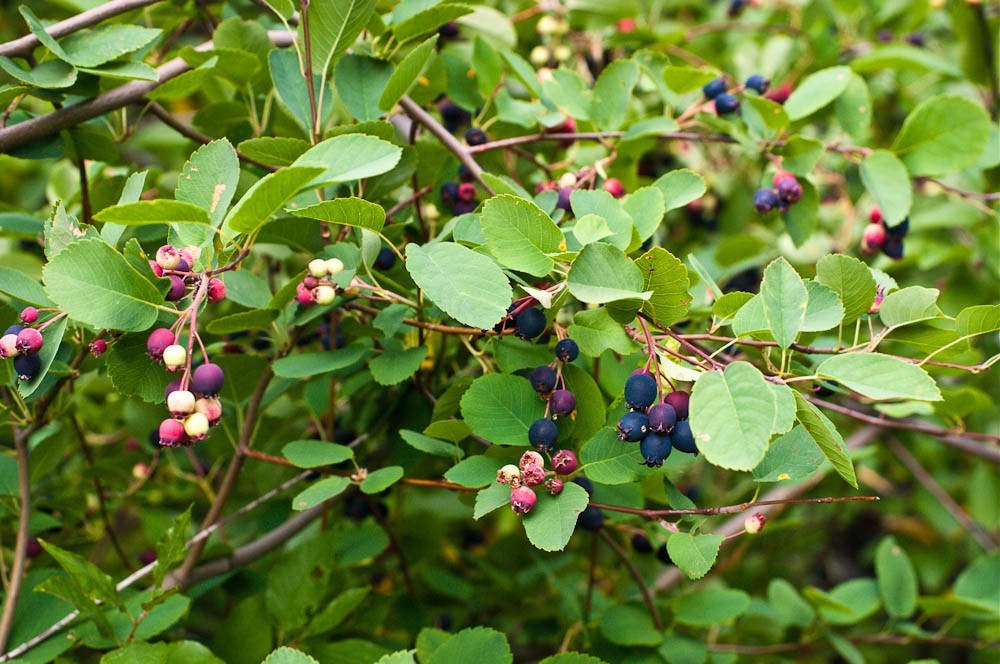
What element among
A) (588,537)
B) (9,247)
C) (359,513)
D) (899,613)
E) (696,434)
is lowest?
(588,537)

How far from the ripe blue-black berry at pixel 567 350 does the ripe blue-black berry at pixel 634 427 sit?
110 millimetres

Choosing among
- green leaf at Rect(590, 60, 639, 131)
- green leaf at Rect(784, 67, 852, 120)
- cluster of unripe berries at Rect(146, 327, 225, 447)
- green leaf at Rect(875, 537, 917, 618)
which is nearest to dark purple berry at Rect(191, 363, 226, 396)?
cluster of unripe berries at Rect(146, 327, 225, 447)

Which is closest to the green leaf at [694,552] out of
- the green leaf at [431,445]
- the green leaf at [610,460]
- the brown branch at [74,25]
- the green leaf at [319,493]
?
the green leaf at [610,460]

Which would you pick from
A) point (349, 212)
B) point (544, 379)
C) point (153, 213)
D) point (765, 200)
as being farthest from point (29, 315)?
point (765, 200)

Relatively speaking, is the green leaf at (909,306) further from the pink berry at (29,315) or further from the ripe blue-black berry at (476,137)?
the pink berry at (29,315)

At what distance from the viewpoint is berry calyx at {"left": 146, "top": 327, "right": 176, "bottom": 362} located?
872mm

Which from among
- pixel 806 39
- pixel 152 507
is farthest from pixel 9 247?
pixel 806 39

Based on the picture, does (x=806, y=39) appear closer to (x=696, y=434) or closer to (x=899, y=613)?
(x=899, y=613)

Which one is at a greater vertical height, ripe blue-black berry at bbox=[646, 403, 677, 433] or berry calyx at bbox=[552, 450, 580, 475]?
ripe blue-black berry at bbox=[646, 403, 677, 433]

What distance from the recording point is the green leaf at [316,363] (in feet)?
3.47

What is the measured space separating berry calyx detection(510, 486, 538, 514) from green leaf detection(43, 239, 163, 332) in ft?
1.42

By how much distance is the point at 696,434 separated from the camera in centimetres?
76

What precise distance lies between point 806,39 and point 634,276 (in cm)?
165

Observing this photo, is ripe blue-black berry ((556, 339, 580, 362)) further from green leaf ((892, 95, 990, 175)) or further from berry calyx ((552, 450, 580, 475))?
green leaf ((892, 95, 990, 175))
